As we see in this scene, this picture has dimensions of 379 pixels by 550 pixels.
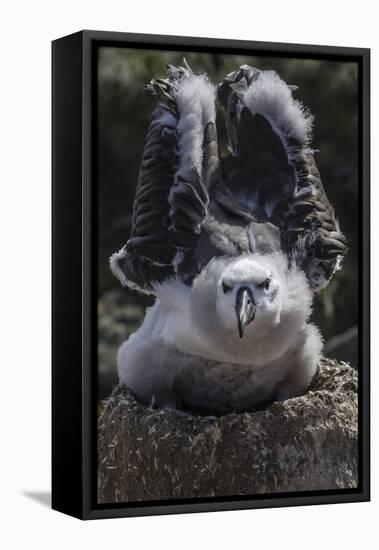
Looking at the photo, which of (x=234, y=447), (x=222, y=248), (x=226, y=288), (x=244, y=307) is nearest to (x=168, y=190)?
(x=222, y=248)

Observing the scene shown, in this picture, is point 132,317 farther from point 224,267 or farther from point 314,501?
point 314,501

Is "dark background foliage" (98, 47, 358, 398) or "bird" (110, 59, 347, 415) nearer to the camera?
"dark background foliage" (98, 47, 358, 398)

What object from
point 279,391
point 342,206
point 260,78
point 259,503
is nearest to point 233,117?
point 260,78

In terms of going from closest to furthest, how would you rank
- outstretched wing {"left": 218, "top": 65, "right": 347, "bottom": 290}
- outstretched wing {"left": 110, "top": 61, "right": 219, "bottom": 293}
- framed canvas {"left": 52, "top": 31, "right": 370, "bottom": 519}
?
framed canvas {"left": 52, "top": 31, "right": 370, "bottom": 519} < outstretched wing {"left": 110, "top": 61, "right": 219, "bottom": 293} < outstretched wing {"left": 218, "top": 65, "right": 347, "bottom": 290}

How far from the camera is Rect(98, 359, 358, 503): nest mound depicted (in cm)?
720

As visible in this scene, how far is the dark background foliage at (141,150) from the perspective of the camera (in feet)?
23.3

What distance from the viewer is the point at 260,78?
748 centimetres

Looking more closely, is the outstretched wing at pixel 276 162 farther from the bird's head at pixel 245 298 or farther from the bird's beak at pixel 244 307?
the bird's beak at pixel 244 307

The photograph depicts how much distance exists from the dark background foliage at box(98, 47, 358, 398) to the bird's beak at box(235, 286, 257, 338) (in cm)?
45

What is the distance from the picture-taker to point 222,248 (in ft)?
23.9

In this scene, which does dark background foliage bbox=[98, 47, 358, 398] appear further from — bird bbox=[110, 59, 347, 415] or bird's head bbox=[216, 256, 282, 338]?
bird's head bbox=[216, 256, 282, 338]

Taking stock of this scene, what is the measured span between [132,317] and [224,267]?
19.4 inches

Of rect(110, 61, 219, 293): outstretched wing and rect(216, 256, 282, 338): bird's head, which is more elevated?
rect(110, 61, 219, 293): outstretched wing

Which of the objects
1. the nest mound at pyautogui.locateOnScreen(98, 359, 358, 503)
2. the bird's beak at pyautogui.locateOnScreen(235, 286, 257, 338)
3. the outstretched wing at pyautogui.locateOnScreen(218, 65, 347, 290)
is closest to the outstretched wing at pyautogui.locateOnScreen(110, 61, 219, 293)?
Answer: the outstretched wing at pyautogui.locateOnScreen(218, 65, 347, 290)
